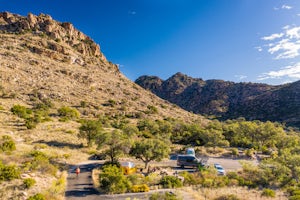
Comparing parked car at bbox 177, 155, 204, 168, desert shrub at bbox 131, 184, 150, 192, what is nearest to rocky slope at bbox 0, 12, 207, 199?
desert shrub at bbox 131, 184, 150, 192

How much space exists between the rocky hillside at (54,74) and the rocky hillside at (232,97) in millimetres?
51344

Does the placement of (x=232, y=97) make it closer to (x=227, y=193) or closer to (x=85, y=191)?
(x=227, y=193)

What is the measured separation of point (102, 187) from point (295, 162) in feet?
69.5

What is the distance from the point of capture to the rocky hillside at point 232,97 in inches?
3680

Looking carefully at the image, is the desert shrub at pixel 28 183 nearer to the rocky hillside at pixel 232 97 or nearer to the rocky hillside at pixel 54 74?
the rocky hillside at pixel 54 74

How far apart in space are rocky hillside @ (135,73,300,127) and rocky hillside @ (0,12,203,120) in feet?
168

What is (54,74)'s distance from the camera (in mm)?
64000

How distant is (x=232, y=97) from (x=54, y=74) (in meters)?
117

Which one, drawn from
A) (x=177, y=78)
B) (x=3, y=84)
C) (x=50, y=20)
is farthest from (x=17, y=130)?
(x=177, y=78)

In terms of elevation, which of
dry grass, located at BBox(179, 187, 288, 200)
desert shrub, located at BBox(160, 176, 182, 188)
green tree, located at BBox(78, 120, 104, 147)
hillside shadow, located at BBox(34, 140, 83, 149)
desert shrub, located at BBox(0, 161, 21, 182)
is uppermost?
green tree, located at BBox(78, 120, 104, 147)

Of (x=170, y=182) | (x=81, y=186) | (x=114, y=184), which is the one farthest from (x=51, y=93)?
(x=170, y=182)

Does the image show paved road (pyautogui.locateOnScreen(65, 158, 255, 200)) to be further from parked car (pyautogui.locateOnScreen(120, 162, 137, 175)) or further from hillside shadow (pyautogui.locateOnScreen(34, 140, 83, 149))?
hillside shadow (pyautogui.locateOnScreen(34, 140, 83, 149))

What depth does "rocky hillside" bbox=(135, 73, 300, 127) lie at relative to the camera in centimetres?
9348

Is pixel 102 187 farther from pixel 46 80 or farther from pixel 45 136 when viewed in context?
pixel 46 80
